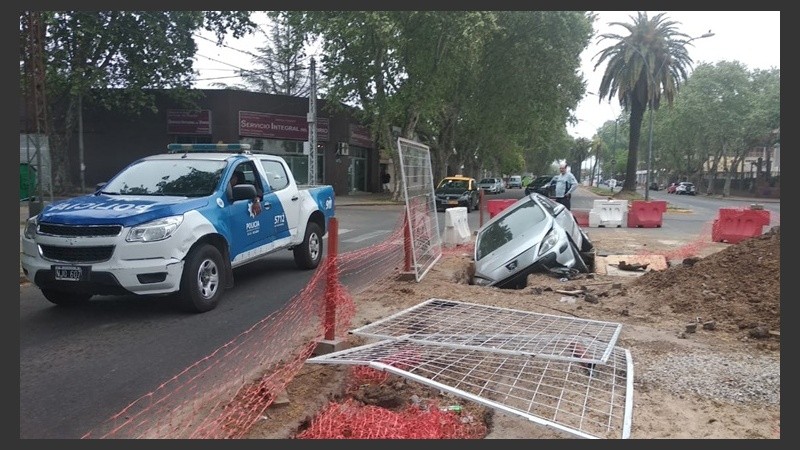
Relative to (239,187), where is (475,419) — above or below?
below

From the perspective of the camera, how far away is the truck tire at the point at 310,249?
943cm

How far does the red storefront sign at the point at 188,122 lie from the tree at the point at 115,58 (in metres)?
1.89

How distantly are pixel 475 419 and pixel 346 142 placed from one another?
34.8 m

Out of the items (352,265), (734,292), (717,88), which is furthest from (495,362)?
(717,88)

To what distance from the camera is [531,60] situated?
32.7m

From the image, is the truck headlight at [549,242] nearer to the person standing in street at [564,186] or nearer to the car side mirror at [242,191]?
the car side mirror at [242,191]

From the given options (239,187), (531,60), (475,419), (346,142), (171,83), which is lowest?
(475,419)

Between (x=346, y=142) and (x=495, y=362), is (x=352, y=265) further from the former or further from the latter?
(x=346, y=142)

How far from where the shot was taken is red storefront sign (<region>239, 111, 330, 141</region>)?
105 feet

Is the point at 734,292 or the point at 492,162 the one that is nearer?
the point at 734,292

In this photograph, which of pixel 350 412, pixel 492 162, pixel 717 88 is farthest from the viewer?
pixel 492 162

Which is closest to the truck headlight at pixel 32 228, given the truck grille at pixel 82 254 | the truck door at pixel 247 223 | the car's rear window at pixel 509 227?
the truck grille at pixel 82 254

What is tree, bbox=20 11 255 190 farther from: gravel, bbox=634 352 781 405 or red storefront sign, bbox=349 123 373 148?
gravel, bbox=634 352 781 405

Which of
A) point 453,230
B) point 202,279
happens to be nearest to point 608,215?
point 453,230
